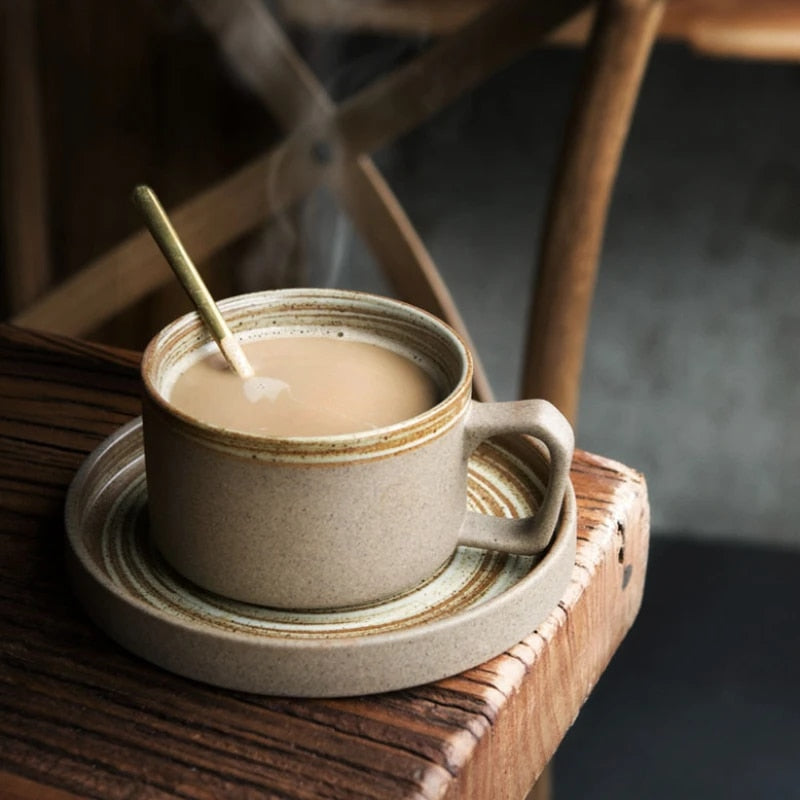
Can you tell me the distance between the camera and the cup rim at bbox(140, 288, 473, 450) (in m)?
0.52

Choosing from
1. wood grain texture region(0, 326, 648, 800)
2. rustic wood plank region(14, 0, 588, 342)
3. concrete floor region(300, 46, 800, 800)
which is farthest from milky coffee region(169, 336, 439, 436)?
concrete floor region(300, 46, 800, 800)

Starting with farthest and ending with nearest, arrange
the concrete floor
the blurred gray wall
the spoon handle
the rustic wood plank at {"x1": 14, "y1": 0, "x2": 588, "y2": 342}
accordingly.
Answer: the blurred gray wall → the concrete floor → the rustic wood plank at {"x1": 14, "y1": 0, "x2": 588, "y2": 342} → the spoon handle

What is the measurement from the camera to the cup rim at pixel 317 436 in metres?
0.52

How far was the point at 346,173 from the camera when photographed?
1.25 m

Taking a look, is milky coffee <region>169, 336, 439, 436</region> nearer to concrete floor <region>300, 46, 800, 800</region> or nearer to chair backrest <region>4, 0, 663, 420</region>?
chair backrest <region>4, 0, 663, 420</region>

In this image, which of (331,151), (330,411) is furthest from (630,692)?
(330,411)

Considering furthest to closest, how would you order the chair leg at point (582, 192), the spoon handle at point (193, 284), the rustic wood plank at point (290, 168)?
the rustic wood plank at point (290, 168)
the chair leg at point (582, 192)
the spoon handle at point (193, 284)

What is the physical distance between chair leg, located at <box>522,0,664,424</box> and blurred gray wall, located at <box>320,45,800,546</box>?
33.4 inches

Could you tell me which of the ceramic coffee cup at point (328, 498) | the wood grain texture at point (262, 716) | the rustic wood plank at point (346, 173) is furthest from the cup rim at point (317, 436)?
the rustic wood plank at point (346, 173)

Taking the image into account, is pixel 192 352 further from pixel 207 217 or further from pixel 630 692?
pixel 630 692

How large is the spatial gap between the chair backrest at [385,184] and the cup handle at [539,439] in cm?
54

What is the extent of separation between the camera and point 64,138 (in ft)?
6.18

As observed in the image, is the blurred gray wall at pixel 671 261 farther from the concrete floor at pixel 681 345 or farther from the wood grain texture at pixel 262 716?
the wood grain texture at pixel 262 716

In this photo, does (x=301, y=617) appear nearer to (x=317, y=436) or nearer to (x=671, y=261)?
(x=317, y=436)
